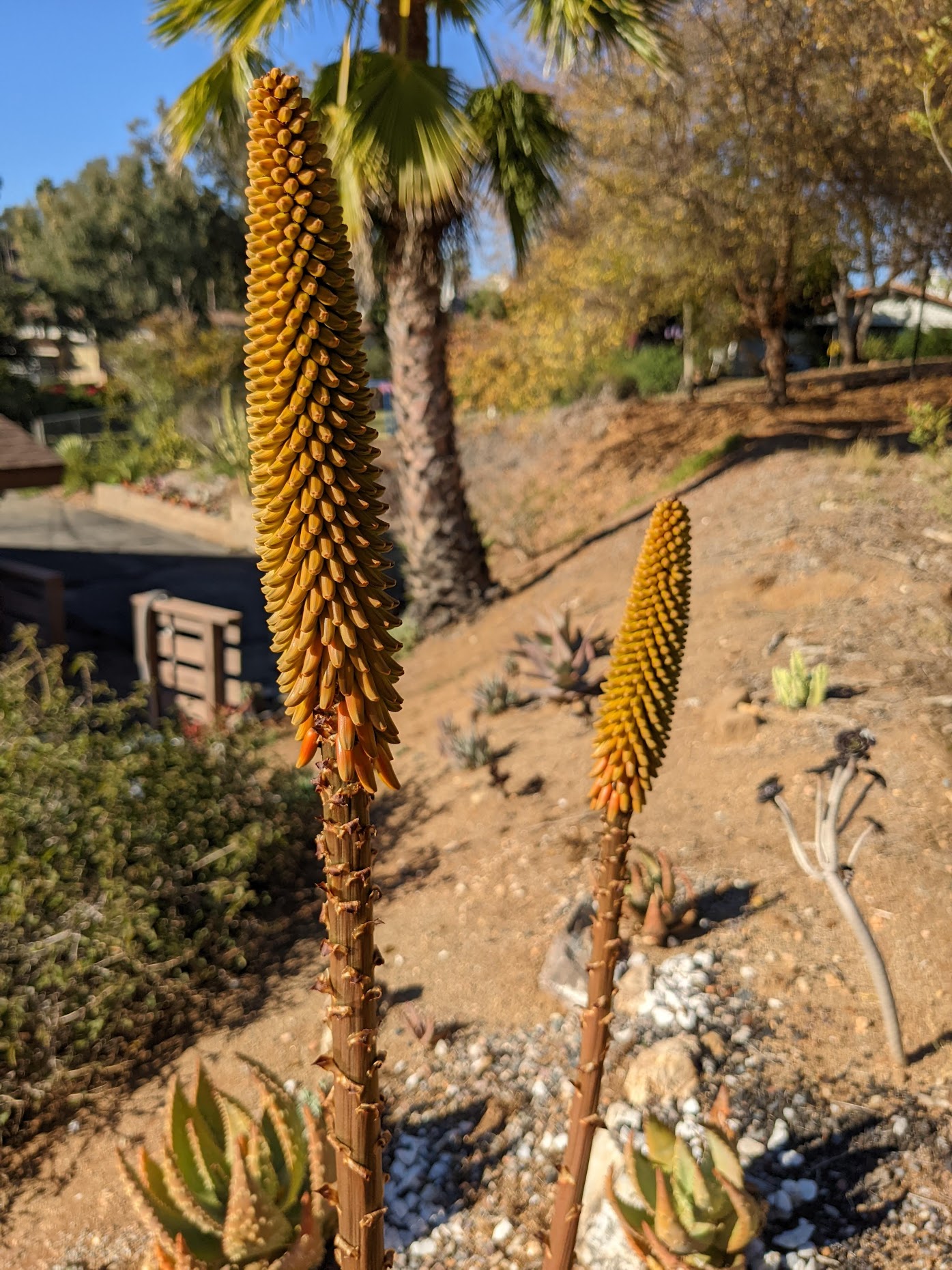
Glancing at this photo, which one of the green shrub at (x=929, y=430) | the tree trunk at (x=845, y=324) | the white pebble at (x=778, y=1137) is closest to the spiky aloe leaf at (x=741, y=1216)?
the white pebble at (x=778, y=1137)

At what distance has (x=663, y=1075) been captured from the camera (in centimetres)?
401

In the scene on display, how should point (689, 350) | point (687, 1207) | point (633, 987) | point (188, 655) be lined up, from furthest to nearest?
point (689, 350) → point (188, 655) → point (633, 987) → point (687, 1207)

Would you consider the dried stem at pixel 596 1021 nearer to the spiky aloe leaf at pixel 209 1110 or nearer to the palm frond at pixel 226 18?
the spiky aloe leaf at pixel 209 1110

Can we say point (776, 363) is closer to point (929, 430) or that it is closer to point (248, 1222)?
point (929, 430)

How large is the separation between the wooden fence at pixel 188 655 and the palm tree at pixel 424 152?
330 centimetres

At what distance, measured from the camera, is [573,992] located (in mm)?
4645

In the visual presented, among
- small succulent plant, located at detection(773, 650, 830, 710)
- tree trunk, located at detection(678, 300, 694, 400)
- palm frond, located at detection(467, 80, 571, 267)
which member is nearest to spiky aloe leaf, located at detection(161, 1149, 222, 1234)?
small succulent plant, located at detection(773, 650, 830, 710)

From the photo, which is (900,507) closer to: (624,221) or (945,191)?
(945,191)

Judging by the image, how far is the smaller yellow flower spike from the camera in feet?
7.13

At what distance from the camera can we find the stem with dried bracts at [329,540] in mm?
1462

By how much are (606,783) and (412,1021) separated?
8.72ft

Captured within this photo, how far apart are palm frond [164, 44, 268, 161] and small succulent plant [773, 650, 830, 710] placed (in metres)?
6.64

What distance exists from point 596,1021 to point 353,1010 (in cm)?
79

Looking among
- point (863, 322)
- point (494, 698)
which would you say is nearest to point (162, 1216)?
point (494, 698)
